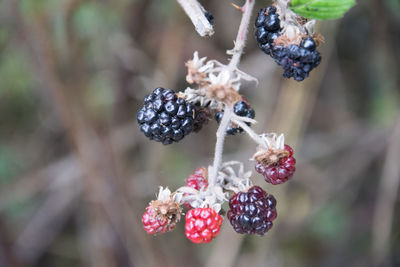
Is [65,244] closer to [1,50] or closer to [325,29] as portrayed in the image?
[1,50]

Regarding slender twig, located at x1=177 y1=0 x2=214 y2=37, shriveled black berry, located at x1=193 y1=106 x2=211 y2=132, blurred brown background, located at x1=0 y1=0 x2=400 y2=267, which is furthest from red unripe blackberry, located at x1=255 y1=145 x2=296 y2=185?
blurred brown background, located at x1=0 y1=0 x2=400 y2=267

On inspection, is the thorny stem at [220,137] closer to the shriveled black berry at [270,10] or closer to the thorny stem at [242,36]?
the thorny stem at [242,36]

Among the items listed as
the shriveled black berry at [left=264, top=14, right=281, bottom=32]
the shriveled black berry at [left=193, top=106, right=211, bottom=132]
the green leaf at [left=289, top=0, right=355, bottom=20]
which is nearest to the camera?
the green leaf at [left=289, top=0, right=355, bottom=20]

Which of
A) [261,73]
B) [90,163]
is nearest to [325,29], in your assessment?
[261,73]

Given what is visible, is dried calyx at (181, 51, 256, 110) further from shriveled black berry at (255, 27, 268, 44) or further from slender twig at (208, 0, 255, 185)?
shriveled black berry at (255, 27, 268, 44)

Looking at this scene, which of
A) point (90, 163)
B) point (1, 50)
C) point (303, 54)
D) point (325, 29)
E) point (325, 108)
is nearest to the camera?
point (303, 54)

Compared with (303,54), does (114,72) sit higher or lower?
lower

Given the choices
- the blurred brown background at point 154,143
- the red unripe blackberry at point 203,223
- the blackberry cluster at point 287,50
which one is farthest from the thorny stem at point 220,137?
the blurred brown background at point 154,143
